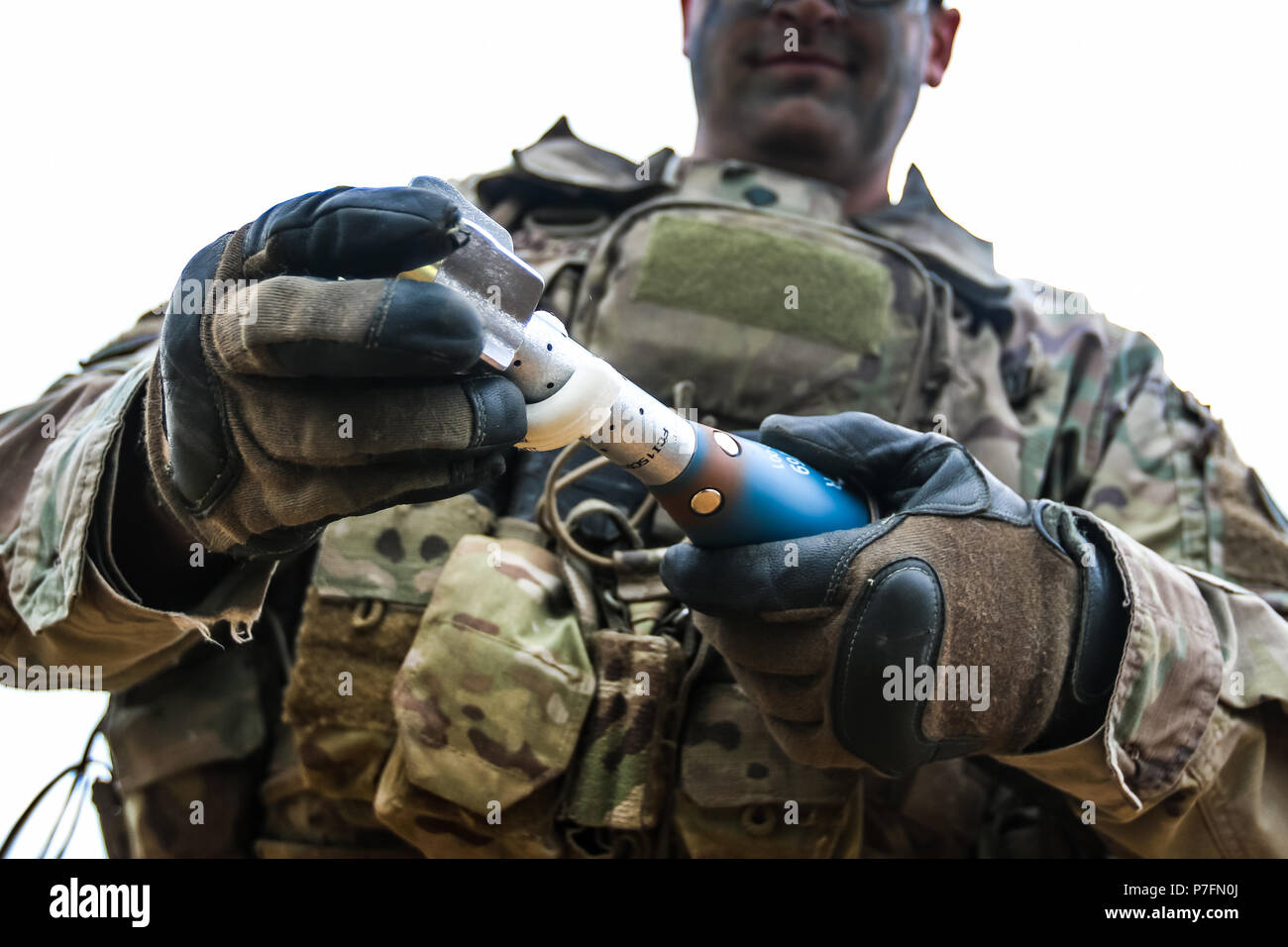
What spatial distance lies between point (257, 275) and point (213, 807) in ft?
4.53

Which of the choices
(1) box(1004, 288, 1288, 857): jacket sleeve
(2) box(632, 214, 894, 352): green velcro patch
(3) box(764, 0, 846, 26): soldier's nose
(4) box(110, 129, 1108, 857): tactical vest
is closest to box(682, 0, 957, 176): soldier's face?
(3) box(764, 0, 846, 26): soldier's nose

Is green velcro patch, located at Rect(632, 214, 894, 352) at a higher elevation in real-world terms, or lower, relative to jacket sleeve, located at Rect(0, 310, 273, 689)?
higher

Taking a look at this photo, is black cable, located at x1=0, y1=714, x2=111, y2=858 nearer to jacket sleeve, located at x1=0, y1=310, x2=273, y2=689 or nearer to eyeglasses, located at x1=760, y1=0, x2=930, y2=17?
jacket sleeve, located at x1=0, y1=310, x2=273, y2=689

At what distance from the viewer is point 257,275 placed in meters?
1.31

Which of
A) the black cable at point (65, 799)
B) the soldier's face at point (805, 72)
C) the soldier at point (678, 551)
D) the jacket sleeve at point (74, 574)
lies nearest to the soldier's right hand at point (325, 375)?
the soldier at point (678, 551)

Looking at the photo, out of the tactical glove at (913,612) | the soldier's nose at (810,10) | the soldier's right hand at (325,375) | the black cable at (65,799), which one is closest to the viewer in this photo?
the soldier's right hand at (325,375)

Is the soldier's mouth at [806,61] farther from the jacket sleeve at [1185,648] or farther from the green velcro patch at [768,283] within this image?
the jacket sleeve at [1185,648]

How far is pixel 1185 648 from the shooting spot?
1.82 meters

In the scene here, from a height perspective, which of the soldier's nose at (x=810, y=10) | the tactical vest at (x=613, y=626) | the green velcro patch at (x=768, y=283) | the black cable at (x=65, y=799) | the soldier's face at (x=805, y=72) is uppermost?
the soldier's nose at (x=810, y=10)

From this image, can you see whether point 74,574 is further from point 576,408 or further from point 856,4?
point 856,4

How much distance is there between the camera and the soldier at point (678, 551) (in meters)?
1.33

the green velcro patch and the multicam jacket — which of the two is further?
the green velcro patch

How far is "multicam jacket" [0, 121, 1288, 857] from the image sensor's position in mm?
1828

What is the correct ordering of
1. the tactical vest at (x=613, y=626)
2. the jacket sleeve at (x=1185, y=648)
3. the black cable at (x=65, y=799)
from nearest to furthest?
the jacket sleeve at (x=1185, y=648) < the tactical vest at (x=613, y=626) < the black cable at (x=65, y=799)
